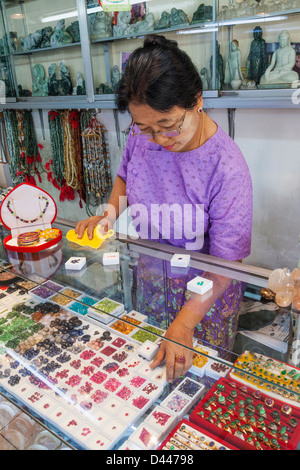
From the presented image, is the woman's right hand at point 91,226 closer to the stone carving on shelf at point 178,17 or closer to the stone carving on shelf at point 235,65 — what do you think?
the stone carving on shelf at point 235,65

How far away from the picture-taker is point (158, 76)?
1.12 meters

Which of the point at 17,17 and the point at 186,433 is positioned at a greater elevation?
the point at 17,17

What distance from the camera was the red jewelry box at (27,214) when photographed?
1.59m

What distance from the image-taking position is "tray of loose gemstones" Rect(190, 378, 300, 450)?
0.85 metres

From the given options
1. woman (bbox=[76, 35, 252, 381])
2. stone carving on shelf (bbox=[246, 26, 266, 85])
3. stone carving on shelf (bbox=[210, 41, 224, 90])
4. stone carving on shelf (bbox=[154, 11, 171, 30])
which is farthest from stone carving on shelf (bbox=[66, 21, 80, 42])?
woman (bbox=[76, 35, 252, 381])

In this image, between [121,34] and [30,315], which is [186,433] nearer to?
[30,315]

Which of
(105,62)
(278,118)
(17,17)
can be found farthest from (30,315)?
(17,17)

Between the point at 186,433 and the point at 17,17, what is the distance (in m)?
4.65

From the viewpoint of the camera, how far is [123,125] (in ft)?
11.9

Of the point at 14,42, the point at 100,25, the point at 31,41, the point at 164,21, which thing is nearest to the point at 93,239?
the point at 164,21

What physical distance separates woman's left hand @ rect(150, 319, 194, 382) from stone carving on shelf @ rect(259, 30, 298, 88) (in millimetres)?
2002

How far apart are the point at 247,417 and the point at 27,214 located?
47.6 inches

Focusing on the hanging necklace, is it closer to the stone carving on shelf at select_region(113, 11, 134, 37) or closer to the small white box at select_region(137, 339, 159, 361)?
the small white box at select_region(137, 339, 159, 361)

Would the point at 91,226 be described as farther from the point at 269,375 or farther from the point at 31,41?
the point at 31,41
